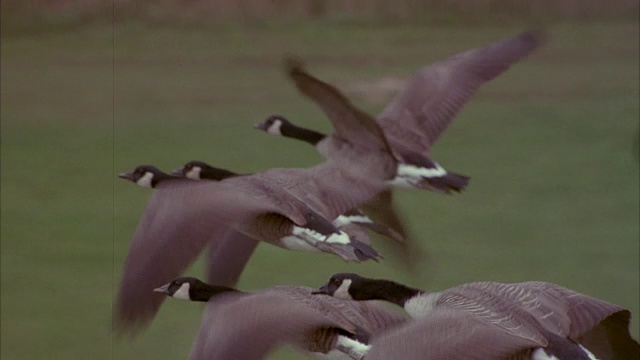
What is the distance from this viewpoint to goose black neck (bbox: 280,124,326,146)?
2010mm

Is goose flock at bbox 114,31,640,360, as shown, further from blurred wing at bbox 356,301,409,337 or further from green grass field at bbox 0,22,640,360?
green grass field at bbox 0,22,640,360

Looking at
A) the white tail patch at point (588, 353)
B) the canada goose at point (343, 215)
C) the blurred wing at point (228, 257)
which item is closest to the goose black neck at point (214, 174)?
the canada goose at point (343, 215)

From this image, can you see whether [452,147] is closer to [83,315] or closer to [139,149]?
[139,149]

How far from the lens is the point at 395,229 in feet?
6.37

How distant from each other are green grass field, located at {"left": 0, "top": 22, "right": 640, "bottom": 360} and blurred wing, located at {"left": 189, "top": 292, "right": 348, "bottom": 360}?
0.93 metres

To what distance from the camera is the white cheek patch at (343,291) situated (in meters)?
1.43

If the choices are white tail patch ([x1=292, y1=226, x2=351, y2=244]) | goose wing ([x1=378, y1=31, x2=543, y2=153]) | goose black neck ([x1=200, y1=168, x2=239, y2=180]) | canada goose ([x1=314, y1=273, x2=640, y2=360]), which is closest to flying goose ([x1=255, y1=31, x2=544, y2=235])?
goose wing ([x1=378, y1=31, x2=543, y2=153])

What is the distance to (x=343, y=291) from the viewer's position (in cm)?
144

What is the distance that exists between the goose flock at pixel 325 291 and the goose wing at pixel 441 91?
172mm

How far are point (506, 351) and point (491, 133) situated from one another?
7.53ft

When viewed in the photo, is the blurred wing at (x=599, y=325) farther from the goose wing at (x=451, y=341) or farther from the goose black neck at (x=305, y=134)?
the goose black neck at (x=305, y=134)

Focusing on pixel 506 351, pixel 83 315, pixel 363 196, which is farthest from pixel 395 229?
pixel 83 315

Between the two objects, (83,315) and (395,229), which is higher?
(395,229)

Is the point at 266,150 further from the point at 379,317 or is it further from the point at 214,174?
the point at 379,317
